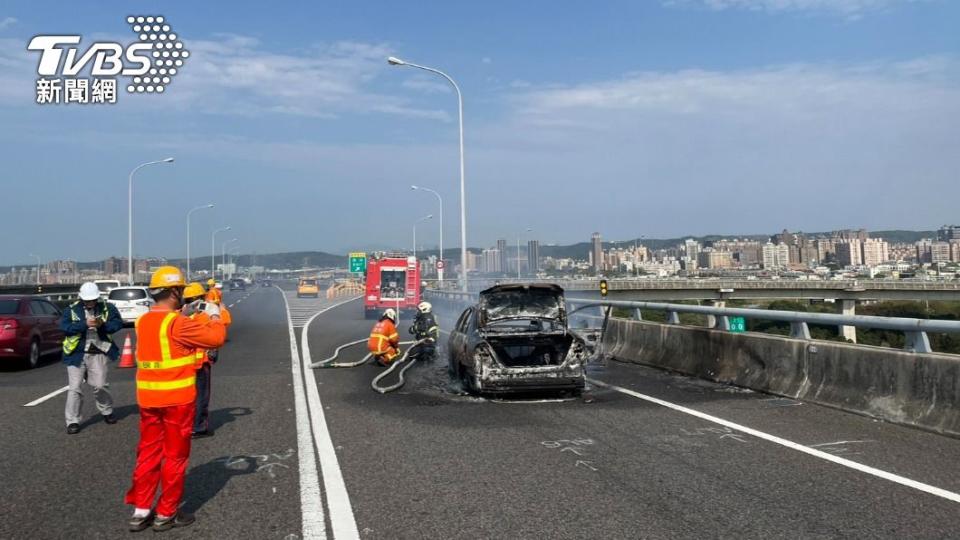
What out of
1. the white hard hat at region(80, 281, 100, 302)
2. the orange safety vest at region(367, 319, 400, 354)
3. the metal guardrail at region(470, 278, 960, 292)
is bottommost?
the metal guardrail at region(470, 278, 960, 292)

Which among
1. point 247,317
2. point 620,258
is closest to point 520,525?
point 247,317

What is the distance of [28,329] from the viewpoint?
650 inches

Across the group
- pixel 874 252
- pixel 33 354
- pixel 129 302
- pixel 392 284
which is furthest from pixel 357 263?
pixel 874 252

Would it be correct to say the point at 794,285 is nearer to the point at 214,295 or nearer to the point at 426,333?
the point at 426,333

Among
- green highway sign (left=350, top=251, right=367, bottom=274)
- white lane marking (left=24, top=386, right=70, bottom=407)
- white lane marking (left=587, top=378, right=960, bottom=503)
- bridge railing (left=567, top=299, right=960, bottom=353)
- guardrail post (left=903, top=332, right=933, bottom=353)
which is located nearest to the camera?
white lane marking (left=587, top=378, right=960, bottom=503)

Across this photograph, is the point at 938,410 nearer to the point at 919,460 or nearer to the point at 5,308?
the point at 919,460

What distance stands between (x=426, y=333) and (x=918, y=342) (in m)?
8.98

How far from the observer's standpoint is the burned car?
1066 centimetres

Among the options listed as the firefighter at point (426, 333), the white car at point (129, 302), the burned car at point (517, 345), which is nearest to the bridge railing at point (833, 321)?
the burned car at point (517, 345)

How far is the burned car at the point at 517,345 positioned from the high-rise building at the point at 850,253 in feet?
368

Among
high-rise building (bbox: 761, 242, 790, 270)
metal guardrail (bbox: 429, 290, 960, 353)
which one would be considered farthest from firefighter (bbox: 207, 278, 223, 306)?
high-rise building (bbox: 761, 242, 790, 270)

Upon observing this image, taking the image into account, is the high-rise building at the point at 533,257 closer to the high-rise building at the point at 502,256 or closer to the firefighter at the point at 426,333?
the high-rise building at the point at 502,256

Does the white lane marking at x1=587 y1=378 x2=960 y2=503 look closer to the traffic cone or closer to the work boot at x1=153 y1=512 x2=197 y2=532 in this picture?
the work boot at x1=153 y1=512 x2=197 y2=532

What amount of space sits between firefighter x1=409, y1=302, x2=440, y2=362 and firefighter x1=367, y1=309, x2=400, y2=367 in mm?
600
